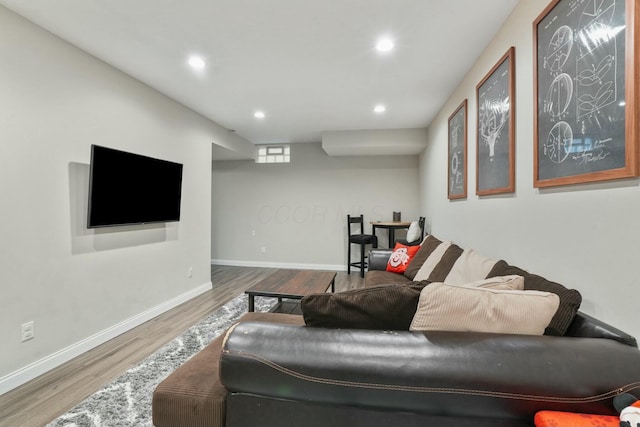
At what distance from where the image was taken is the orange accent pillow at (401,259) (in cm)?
333

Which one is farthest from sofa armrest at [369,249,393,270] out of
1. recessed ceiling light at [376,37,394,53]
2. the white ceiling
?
recessed ceiling light at [376,37,394,53]

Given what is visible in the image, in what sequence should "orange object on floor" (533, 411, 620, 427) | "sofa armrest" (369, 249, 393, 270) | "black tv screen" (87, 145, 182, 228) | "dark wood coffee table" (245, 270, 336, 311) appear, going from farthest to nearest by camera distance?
"sofa armrest" (369, 249, 393, 270)
"dark wood coffee table" (245, 270, 336, 311)
"black tv screen" (87, 145, 182, 228)
"orange object on floor" (533, 411, 620, 427)

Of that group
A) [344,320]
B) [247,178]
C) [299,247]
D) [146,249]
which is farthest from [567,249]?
[247,178]

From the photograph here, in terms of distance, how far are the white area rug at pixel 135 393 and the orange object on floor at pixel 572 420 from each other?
185cm

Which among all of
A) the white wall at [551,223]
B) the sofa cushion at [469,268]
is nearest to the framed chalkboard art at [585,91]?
the white wall at [551,223]

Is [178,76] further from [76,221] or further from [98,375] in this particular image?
[98,375]

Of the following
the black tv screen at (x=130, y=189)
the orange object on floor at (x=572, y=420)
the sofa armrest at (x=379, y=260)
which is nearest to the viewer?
the orange object on floor at (x=572, y=420)

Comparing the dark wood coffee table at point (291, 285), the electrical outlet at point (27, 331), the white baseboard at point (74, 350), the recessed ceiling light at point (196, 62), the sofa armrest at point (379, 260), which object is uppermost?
the recessed ceiling light at point (196, 62)

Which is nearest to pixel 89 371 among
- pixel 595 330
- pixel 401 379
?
pixel 401 379

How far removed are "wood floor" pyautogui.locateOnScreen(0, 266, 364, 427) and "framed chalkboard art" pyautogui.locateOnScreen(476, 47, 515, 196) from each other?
307 cm

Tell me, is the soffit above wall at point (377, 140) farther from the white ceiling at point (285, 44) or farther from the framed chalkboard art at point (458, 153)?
the framed chalkboard art at point (458, 153)

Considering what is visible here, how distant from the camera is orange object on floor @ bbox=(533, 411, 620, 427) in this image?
73 cm

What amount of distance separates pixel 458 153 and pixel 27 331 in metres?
3.92

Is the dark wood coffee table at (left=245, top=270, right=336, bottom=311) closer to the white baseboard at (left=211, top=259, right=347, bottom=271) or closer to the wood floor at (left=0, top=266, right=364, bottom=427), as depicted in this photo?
the wood floor at (left=0, top=266, right=364, bottom=427)
